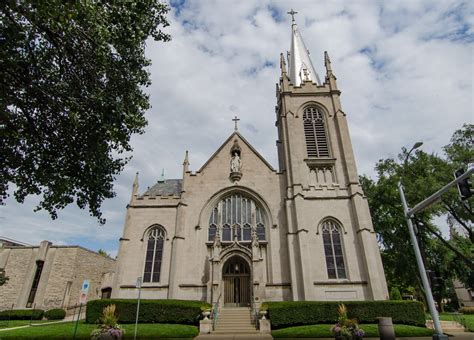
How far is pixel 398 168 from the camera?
82.6 ft

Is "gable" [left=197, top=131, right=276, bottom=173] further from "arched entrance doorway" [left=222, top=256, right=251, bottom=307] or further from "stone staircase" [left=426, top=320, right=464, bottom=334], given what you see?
"stone staircase" [left=426, top=320, right=464, bottom=334]

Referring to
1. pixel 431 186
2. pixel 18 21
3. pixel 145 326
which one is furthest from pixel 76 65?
pixel 431 186

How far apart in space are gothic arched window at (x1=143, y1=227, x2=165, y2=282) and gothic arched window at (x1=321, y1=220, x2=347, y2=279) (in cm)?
1327

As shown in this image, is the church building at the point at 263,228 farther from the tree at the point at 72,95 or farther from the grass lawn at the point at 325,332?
the tree at the point at 72,95

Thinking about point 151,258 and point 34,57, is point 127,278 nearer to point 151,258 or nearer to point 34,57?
point 151,258

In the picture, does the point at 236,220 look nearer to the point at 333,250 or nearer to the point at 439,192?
the point at 333,250

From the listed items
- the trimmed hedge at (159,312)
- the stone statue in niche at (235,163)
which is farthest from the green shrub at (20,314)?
the stone statue in niche at (235,163)

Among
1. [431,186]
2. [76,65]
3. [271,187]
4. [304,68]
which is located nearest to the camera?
[76,65]

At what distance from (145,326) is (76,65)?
46.9 feet

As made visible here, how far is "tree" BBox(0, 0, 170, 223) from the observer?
9180 mm

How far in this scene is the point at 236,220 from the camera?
2378 centimetres

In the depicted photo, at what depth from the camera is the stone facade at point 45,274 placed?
28.0m

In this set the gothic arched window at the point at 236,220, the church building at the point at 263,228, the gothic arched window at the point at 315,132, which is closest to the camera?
the church building at the point at 263,228

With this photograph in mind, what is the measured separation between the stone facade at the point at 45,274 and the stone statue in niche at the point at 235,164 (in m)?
19.8
